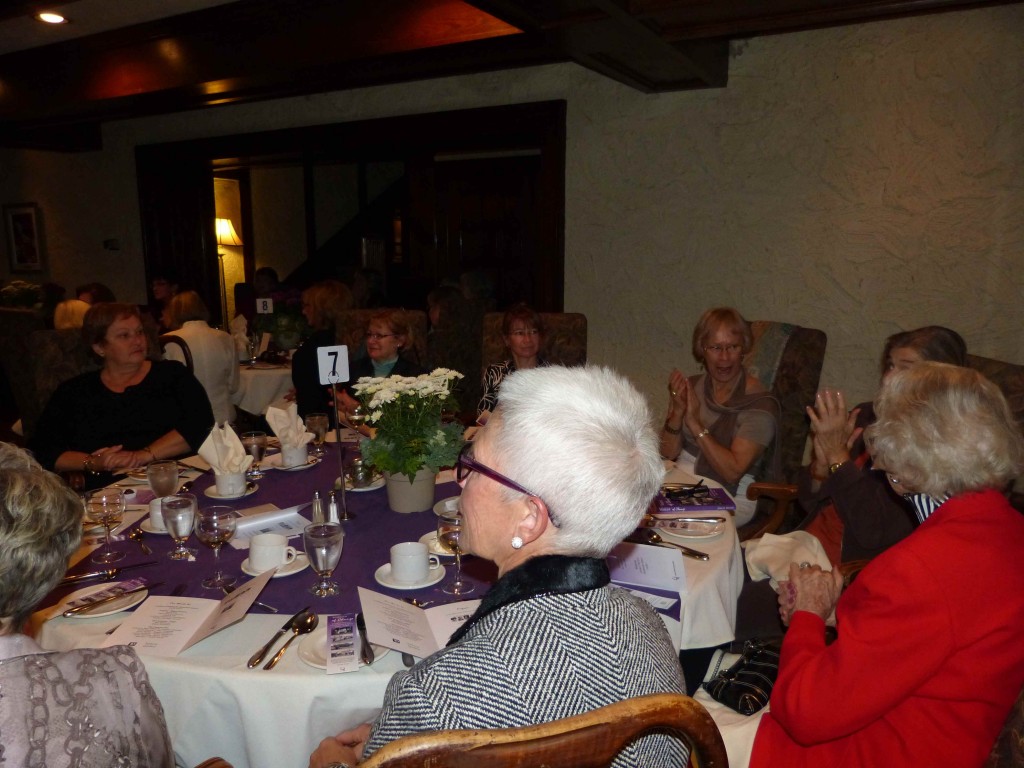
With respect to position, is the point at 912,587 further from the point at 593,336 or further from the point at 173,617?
the point at 593,336

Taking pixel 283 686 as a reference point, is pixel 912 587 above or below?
above

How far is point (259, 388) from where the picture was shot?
5020 millimetres

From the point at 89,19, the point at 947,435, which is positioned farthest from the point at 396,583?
the point at 89,19

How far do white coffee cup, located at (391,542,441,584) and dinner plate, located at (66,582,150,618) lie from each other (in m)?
0.58

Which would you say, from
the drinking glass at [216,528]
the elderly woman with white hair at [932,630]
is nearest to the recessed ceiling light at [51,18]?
the drinking glass at [216,528]

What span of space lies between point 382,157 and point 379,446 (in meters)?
5.48

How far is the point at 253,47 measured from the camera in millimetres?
4703

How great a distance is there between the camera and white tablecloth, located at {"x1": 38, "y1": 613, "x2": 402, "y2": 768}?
4.42ft

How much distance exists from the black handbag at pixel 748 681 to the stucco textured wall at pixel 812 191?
9.41 feet

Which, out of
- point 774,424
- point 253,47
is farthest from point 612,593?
point 253,47

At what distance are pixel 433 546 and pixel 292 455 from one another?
93cm

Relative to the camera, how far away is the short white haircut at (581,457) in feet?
3.43

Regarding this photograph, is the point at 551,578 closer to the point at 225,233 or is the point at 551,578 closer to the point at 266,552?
the point at 266,552

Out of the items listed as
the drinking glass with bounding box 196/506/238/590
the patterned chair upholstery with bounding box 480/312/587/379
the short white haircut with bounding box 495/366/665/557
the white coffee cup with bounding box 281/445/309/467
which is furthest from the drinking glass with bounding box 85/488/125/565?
the patterned chair upholstery with bounding box 480/312/587/379
